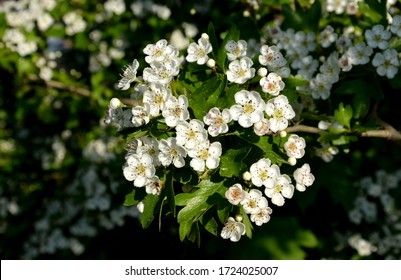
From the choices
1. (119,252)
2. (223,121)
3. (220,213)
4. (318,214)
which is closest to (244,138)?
(223,121)

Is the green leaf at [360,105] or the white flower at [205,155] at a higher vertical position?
the white flower at [205,155]

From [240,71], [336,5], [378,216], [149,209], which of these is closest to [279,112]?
[240,71]

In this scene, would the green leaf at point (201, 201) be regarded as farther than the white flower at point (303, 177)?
No

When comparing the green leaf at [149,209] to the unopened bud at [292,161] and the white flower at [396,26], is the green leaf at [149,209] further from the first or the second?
the white flower at [396,26]

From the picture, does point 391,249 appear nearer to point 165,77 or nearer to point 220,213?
point 220,213

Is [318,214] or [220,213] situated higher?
[220,213]

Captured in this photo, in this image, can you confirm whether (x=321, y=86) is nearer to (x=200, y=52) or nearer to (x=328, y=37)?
(x=328, y=37)

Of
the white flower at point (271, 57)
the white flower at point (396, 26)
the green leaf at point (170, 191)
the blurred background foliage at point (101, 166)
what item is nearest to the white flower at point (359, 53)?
the white flower at point (396, 26)
